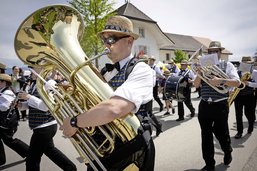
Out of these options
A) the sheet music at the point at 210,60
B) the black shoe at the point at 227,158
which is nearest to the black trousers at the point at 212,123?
the black shoe at the point at 227,158

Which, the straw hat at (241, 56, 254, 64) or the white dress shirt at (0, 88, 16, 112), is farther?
the straw hat at (241, 56, 254, 64)

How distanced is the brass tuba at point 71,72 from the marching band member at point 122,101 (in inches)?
3.3

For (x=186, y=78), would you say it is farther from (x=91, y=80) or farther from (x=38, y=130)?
(x=91, y=80)

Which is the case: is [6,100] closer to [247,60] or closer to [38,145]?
[38,145]

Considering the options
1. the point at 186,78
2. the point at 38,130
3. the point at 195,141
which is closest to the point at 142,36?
the point at 186,78

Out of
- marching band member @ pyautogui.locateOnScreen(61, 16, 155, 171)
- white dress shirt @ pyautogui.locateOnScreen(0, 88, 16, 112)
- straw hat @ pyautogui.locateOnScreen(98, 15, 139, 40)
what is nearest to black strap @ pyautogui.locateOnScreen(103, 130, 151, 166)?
marching band member @ pyautogui.locateOnScreen(61, 16, 155, 171)

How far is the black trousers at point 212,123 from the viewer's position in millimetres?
3369

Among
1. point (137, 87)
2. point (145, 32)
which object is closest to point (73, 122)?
point (137, 87)

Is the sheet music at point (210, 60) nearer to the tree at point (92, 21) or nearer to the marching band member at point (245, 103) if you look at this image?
the marching band member at point (245, 103)

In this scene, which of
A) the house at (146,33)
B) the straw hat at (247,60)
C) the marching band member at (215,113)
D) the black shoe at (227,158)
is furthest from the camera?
the house at (146,33)

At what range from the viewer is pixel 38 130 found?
312cm

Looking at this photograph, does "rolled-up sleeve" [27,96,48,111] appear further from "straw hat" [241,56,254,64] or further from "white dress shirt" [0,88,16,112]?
"straw hat" [241,56,254,64]

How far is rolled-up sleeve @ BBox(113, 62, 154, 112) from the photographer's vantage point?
1.43 metres

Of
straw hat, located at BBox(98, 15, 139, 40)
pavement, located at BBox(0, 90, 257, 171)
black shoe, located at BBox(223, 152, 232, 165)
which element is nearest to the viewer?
straw hat, located at BBox(98, 15, 139, 40)
